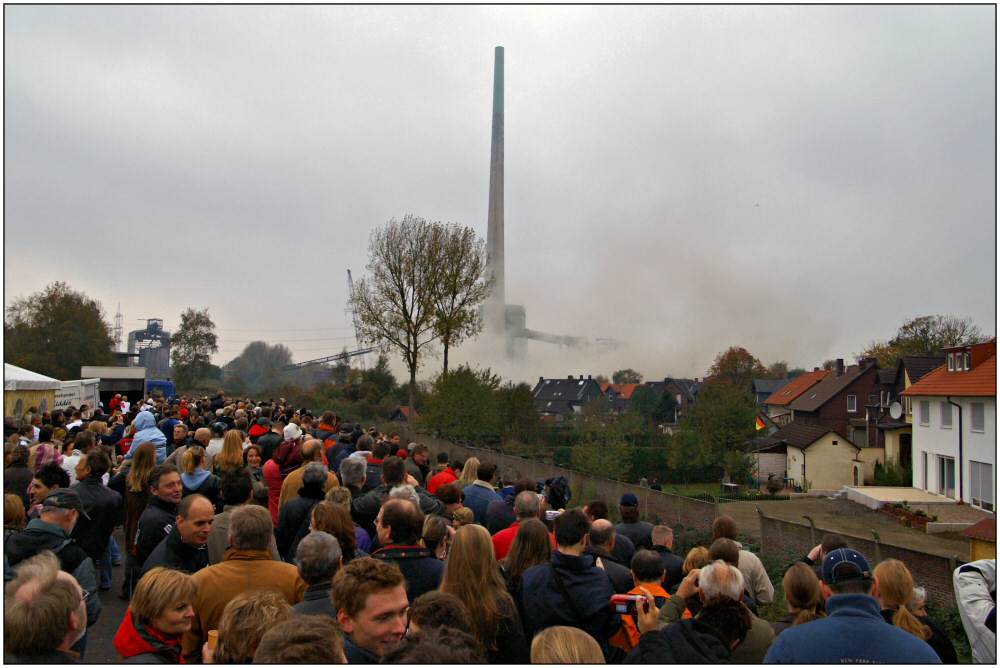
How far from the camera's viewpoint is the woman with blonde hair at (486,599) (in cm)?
357

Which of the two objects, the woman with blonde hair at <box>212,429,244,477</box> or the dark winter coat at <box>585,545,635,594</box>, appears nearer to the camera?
the dark winter coat at <box>585,545,635,594</box>

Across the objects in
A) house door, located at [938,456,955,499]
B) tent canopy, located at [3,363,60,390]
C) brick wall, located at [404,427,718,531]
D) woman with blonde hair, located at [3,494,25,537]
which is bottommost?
house door, located at [938,456,955,499]

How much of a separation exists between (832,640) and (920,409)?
1604 inches

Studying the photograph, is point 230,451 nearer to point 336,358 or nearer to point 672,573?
point 672,573

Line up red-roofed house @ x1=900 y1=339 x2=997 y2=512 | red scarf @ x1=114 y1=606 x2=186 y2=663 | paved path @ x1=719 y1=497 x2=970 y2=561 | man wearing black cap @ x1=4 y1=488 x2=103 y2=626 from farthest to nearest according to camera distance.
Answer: red-roofed house @ x1=900 y1=339 x2=997 y2=512, paved path @ x1=719 y1=497 x2=970 y2=561, man wearing black cap @ x1=4 y1=488 x2=103 y2=626, red scarf @ x1=114 y1=606 x2=186 y2=663

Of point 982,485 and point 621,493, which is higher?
point 621,493

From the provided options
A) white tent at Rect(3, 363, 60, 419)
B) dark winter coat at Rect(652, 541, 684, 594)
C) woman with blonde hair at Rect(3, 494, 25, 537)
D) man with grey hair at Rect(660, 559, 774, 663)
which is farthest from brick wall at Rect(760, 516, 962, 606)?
white tent at Rect(3, 363, 60, 419)

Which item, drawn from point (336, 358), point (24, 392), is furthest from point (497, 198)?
point (24, 392)

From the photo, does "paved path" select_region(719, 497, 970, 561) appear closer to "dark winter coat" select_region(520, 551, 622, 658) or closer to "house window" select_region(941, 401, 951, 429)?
"house window" select_region(941, 401, 951, 429)

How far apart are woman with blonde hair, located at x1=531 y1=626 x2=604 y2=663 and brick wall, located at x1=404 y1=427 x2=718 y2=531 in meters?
15.9

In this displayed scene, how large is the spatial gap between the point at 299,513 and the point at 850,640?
425cm

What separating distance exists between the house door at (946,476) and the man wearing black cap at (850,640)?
38.2 meters

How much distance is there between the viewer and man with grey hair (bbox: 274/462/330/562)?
5.70m

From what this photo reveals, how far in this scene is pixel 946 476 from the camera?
3547 centimetres
